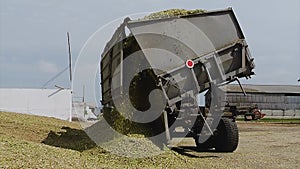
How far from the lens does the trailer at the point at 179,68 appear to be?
7328mm

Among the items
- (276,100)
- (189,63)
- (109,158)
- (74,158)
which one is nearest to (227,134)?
(189,63)

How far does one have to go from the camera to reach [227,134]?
8.42 metres

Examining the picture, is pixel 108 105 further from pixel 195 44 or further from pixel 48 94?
pixel 48 94

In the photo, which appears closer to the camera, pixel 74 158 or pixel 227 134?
pixel 74 158

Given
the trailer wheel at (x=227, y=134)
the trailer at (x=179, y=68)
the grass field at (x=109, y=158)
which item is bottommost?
the grass field at (x=109, y=158)

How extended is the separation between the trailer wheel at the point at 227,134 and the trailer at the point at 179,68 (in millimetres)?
20

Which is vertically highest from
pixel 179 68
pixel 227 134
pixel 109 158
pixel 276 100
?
pixel 276 100

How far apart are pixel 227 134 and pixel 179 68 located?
1.94 meters

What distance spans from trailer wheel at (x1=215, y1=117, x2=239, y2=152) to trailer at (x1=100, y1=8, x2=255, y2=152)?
2 cm

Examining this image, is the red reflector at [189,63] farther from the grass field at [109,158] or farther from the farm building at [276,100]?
the farm building at [276,100]

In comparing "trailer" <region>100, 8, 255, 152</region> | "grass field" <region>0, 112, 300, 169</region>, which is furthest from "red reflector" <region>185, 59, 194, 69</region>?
"grass field" <region>0, 112, 300, 169</region>

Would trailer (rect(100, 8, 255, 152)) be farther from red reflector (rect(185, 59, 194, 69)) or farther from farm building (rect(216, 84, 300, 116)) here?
farm building (rect(216, 84, 300, 116))

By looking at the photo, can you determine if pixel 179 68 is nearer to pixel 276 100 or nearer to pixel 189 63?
pixel 189 63

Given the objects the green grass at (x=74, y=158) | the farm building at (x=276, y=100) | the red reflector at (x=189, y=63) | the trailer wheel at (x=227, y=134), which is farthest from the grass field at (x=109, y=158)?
the farm building at (x=276, y=100)
